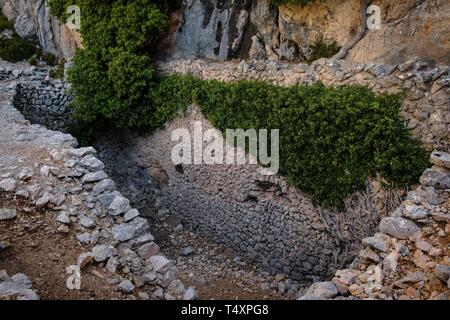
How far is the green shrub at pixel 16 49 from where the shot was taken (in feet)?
49.4

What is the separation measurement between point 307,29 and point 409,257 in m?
6.66

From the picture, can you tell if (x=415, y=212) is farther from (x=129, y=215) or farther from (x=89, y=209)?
(x=89, y=209)

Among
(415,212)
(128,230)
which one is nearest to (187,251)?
(128,230)

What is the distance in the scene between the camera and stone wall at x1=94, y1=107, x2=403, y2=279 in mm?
7559

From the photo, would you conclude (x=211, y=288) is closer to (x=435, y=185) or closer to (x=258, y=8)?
(x=435, y=185)

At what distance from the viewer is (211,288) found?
8414 mm

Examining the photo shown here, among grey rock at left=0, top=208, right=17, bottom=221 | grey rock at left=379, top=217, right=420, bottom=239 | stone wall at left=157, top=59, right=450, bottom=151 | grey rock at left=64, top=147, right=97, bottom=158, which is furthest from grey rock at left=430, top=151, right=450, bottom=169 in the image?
grey rock at left=0, top=208, right=17, bottom=221

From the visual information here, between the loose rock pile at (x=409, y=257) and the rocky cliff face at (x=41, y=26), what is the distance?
1197 cm

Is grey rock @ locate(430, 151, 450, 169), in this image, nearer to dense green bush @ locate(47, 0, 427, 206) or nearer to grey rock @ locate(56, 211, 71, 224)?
dense green bush @ locate(47, 0, 427, 206)

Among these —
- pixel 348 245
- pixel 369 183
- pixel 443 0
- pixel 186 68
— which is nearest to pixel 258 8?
pixel 186 68

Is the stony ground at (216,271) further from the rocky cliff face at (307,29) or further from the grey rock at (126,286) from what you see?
the rocky cliff face at (307,29)

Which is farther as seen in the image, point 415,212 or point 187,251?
point 187,251

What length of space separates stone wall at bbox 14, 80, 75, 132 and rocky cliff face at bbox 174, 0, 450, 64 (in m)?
4.71

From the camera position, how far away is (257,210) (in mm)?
9297
